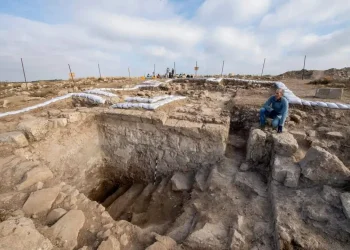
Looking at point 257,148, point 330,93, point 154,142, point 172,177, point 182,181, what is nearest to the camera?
point 257,148

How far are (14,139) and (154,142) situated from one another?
116 inches

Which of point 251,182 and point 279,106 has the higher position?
point 279,106

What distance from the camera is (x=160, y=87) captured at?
10148 mm

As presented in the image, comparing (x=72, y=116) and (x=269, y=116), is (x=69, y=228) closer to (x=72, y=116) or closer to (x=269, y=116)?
(x=72, y=116)

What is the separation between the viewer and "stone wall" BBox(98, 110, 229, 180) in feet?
14.6

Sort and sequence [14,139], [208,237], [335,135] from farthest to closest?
[335,135]
[14,139]
[208,237]

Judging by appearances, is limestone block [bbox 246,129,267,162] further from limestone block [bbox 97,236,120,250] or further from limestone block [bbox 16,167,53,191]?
limestone block [bbox 16,167,53,191]

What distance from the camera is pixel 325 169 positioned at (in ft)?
9.32

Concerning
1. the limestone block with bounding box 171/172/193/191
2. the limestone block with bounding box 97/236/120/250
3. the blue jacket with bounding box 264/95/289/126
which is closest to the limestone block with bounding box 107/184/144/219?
the limestone block with bounding box 171/172/193/191

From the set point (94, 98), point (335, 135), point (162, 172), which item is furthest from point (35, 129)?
point (335, 135)

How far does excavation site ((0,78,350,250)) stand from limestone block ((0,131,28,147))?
0.07ft

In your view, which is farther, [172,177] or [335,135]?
[172,177]

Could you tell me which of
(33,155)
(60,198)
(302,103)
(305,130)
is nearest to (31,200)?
(60,198)

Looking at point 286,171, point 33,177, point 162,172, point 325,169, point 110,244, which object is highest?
point 325,169
